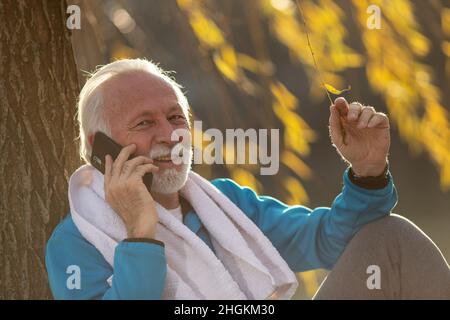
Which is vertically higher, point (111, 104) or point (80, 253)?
point (111, 104)

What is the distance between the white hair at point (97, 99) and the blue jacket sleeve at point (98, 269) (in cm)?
32

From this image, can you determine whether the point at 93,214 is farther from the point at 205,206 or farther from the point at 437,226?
the point at 437,226

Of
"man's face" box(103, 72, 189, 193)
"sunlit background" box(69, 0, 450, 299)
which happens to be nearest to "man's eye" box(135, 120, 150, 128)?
"man's face" box(103, 72, 189, 193)

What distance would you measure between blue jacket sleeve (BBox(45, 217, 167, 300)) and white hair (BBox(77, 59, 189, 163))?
319 millimetres

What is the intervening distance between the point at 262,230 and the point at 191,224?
338mm

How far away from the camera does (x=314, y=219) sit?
12.1 ft

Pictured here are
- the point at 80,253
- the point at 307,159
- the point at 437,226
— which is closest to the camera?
the point at 80,253

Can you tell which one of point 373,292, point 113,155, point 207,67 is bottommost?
point 373,292

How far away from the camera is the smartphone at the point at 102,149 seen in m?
3.37

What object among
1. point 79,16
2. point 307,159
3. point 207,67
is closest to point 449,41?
point 207,67

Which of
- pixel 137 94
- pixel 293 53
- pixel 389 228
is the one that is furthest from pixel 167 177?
pixel 293 53

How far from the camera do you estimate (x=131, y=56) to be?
424 cm

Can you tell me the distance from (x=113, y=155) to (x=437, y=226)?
27.9 feet

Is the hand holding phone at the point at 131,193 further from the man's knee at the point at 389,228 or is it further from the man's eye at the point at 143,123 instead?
the man's knee at the point at 389,228
